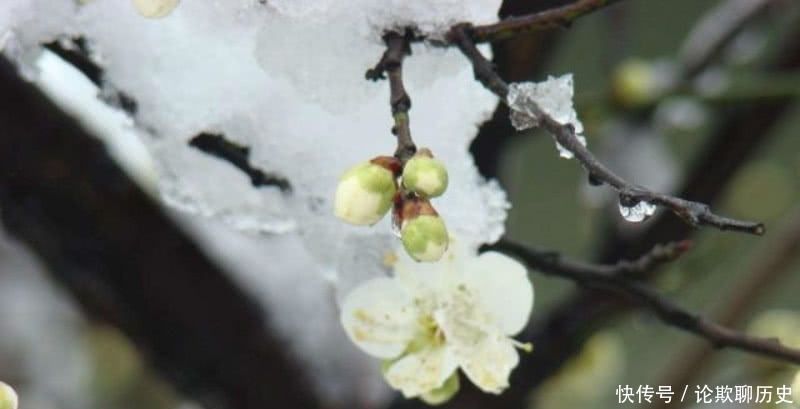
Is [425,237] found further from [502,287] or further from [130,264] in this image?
[130,264]

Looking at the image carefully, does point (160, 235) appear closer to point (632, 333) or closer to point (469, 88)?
point (469, 88)

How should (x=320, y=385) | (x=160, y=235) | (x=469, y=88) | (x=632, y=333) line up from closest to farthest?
1. (x=469, y=88)
2. (x=160, y=235)
3. (x=320, y=385)
4. (x=632, y=333)

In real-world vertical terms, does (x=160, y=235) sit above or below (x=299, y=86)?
above

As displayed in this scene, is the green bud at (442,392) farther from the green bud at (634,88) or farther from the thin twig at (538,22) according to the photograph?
the green bud at (634,88)

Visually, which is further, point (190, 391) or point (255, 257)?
point (255, 257)

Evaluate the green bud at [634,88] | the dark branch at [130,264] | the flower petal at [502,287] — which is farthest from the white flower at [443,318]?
the green bud at [634,88]

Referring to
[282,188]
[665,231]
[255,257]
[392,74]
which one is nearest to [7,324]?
[255,257]
